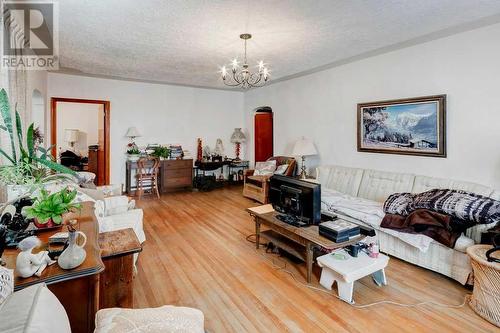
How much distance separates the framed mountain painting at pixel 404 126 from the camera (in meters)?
3.59

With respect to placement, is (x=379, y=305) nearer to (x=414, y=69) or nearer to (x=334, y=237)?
(x=334, y=237)

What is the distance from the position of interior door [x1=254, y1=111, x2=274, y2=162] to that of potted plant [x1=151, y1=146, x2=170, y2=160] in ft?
7.59

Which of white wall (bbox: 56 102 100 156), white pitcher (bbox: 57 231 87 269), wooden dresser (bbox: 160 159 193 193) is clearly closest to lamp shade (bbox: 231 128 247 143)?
wooden dresser (bbox: 160 159 193 193)

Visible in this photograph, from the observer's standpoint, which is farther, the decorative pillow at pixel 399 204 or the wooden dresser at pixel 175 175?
the wooden dresser at pixel 175 175

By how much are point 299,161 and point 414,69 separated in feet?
8.84

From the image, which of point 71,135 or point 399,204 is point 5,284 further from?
point 71,135

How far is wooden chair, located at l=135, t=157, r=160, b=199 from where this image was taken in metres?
6.14

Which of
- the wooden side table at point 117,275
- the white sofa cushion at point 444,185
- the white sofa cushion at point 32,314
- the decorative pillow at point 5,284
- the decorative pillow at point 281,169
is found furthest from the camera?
the decorative pillow at point 281,169

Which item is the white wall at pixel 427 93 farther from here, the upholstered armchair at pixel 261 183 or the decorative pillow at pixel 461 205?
the decorative pillow at pixel 461 205

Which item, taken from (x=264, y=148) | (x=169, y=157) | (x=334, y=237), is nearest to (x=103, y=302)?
(x=334, y=237)

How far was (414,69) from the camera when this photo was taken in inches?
151

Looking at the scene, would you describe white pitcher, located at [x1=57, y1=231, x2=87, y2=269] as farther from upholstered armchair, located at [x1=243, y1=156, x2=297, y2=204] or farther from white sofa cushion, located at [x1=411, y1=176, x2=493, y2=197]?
upholstered armchair, located at [x1=243, y1=156, x2=297, y2=204]

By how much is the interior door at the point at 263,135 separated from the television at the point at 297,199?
4.27 metres

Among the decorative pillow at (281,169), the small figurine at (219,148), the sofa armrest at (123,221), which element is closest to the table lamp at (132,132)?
the small figurine at (219,148)
